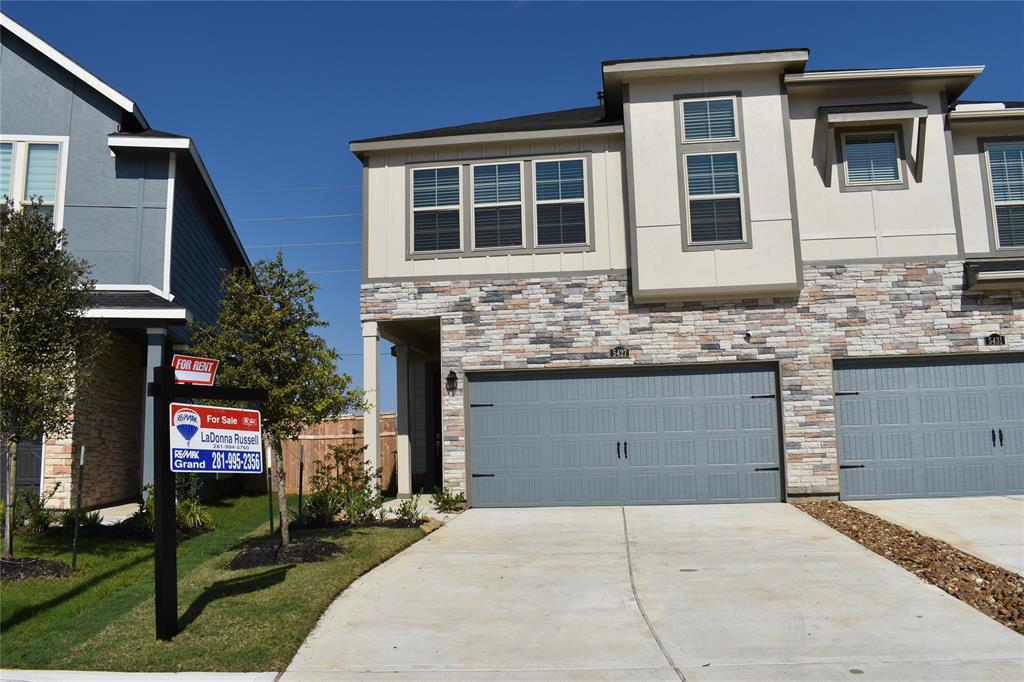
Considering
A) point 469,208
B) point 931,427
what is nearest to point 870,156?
point 931,427

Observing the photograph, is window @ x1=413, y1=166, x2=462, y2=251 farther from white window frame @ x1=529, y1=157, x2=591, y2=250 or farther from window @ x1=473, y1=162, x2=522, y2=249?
white window frame @ x1=529, y1=157, x2=591, y2=250

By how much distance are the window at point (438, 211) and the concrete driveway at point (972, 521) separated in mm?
8073

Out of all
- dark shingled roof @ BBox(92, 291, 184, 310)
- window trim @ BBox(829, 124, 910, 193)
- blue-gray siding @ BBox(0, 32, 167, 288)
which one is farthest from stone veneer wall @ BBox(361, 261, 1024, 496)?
blue-gray siding @ BBox(0, 32, 167, 288)

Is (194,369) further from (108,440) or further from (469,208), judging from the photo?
(108,440)

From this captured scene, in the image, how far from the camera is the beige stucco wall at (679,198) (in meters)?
13.4

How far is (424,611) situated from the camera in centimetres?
684

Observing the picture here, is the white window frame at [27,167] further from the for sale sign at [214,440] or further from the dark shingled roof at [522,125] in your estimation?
the for sale sign at [214,440]

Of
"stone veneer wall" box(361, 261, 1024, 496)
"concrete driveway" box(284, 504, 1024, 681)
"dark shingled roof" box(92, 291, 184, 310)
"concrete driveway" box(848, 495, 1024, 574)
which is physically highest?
"dark shingled roof" box(92, 291, 184, 310)

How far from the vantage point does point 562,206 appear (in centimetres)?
1424

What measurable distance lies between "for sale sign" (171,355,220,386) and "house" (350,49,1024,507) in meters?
5.81

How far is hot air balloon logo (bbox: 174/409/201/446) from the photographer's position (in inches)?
250

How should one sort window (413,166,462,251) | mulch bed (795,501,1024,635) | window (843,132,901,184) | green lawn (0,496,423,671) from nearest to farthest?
green lawn (0,496,423,671)
mulch bed (795,501,1024,635)
window (843,132,901,184)
window (413,166,462,251)

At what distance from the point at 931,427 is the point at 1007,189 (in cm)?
436

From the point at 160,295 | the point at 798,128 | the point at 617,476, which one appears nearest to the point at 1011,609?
the point at 617,476
